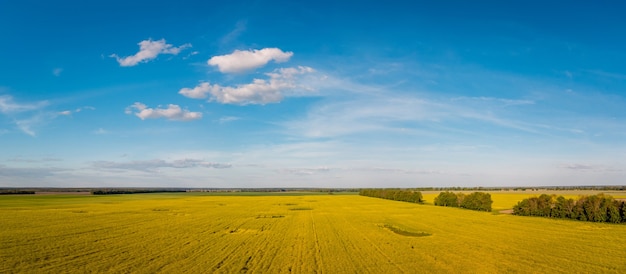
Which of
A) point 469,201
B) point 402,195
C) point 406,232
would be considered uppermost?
point 402,195

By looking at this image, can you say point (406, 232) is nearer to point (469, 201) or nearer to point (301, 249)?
point (301, 249)

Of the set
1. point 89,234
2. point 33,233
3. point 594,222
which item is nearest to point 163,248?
point 89,234

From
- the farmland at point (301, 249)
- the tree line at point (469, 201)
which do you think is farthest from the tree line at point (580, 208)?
the farmland at point (301, 249)

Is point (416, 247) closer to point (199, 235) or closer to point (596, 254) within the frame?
point (596, 254)

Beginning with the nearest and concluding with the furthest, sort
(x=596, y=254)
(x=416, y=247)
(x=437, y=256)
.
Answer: (x=437, y=256), (x=596, y=254), (x=416, y=247)

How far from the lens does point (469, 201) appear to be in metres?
95.4

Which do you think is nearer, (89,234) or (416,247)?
(416,247)

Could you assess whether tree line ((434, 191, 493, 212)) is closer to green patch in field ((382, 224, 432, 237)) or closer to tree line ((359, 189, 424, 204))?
tree line ((359, 189, 424, 204))

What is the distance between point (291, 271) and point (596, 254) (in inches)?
1001

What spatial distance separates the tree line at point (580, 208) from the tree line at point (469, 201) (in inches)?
497

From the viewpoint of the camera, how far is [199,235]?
40.8 m

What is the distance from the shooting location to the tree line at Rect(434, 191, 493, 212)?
9019 cm

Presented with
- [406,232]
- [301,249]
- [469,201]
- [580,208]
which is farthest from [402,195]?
[301,249]

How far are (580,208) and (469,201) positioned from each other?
3055cm
